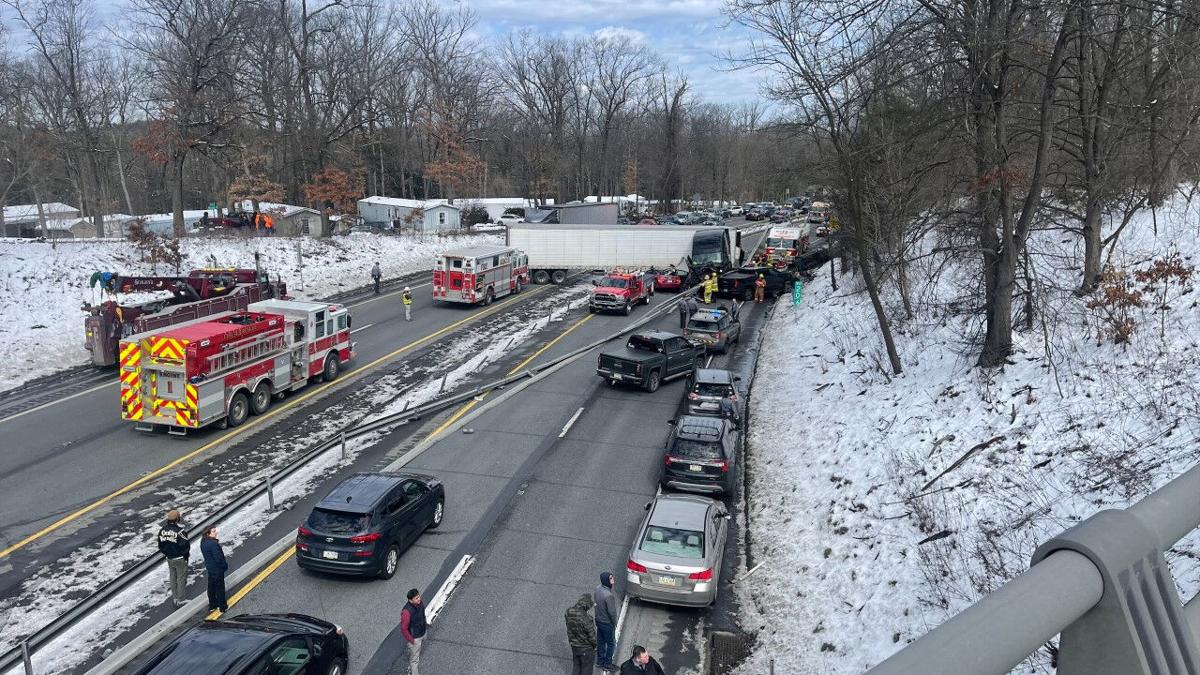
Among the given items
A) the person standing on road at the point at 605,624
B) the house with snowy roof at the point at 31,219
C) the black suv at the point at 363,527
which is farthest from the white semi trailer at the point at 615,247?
the house with snowy roof at the point at 31,219

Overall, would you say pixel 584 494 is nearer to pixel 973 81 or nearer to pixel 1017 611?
pixel 973 81

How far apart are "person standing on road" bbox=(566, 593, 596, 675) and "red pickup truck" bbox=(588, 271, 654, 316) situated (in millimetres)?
28484

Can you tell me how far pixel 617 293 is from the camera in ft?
131

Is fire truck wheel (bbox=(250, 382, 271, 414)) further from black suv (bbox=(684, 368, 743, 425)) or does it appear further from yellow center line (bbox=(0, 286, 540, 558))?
black suv (bbox=(684, 368, 743, 425))

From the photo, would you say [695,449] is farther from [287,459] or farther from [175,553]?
[175,553]

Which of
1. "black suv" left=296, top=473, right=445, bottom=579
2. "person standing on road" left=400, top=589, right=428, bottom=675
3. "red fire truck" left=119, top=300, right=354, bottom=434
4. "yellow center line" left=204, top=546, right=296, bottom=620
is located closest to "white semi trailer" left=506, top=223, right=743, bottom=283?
"red fire truck" left=119, top=300, right=354, bottom=434

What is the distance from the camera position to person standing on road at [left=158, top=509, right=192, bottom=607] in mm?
13250

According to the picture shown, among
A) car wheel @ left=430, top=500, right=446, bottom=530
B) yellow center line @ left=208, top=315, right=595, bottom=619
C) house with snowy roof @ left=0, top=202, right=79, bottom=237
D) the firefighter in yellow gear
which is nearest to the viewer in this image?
yellow center line @ left=208, top=315, right=595, bottom=619

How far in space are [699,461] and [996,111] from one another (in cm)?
993

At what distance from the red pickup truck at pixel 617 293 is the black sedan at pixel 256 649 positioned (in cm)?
2914

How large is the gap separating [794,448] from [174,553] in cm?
1439

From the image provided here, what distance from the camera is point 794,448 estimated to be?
21438 millimetres

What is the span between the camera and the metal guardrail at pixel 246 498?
39.8ft

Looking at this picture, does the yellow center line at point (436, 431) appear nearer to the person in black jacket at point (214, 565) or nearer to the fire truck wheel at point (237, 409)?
the person in black jacket at point (214, 565)
